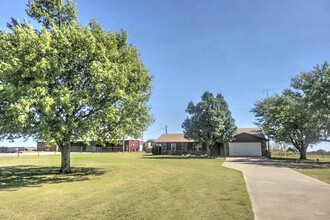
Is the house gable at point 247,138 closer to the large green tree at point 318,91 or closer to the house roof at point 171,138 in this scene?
the house roof at point 171,138

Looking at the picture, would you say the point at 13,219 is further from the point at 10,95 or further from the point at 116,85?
the point at 116,85

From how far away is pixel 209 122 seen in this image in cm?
3906

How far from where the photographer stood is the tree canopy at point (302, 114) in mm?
26578

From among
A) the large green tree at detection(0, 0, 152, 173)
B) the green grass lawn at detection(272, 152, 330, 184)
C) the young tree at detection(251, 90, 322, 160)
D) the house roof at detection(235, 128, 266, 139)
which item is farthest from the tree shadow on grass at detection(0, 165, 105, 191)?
the house roof at detection(235, 128, 266, 139)

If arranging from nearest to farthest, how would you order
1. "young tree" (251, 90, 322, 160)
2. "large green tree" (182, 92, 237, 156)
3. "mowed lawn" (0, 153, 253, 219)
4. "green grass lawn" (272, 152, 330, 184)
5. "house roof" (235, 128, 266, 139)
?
"mowed lawn" (0, 153, 253, 219) < "green grass lawn" (272, 152, 330, 184) < "young tree" (251, 90, 322, 160) < "large green tree" (182, 92, 237, 156) < "house roof" (235, 128, 266, 139)

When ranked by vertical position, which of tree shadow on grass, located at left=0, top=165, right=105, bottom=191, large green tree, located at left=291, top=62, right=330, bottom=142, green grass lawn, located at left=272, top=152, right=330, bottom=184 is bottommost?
green grass lawn, located at left=272, top=152, right=330, bottom=184

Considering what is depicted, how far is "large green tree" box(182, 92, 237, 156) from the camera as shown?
38.7 meters

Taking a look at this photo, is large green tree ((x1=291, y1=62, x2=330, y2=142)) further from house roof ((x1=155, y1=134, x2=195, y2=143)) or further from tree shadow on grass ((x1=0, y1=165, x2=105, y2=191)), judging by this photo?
house roof ((x1=155, y1=134, x2=195, y2=143))

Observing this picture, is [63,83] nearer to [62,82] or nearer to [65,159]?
[62,82]

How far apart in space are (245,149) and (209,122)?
41.0ft

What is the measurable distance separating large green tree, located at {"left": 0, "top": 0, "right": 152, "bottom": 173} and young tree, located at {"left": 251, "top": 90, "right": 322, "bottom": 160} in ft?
80.4

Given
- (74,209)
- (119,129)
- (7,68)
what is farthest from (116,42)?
(74,209)

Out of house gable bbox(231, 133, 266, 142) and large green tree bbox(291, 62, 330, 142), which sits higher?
large green tree bbox(291, 62, 330, 142)

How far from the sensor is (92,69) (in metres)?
14.0
